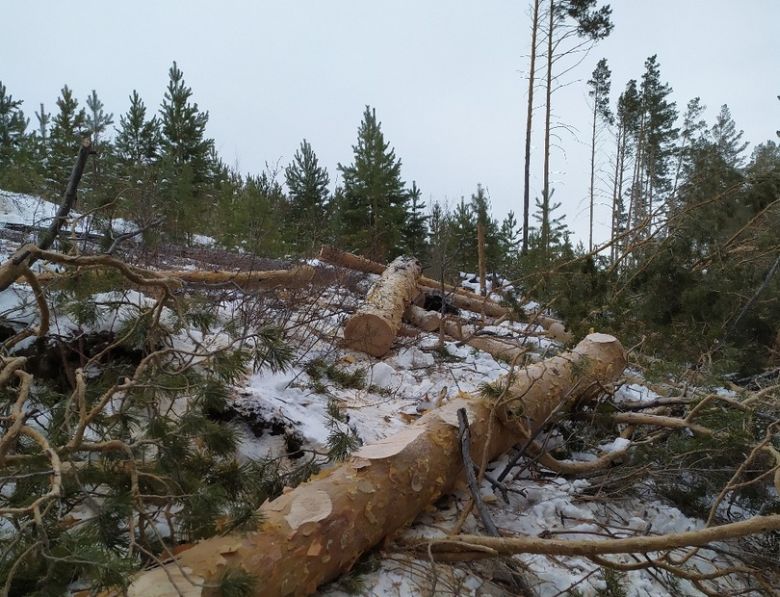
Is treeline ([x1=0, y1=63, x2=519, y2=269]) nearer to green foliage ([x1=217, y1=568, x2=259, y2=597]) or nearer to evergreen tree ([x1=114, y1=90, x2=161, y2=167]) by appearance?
evergreen tree ([x1=114, y1=90, x2=161, y2=167])

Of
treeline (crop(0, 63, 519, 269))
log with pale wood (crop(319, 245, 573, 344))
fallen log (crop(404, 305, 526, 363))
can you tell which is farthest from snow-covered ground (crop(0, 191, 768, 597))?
treeline (crop(0, 63, 519, 269))

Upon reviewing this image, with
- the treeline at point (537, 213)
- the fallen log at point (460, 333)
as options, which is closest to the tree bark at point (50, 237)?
the treeline at point (537, 213)

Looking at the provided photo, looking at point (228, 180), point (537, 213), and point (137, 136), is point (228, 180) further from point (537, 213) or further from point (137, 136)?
point (537, 213)

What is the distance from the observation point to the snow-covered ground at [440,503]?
1928 millimetres

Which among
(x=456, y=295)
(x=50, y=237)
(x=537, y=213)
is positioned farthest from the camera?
(x=537, y=213)

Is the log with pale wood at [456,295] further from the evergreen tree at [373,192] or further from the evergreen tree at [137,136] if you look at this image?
the evergreen tree at [137,136]

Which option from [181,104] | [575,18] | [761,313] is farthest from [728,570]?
[181,104]

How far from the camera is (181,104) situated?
15.9 m

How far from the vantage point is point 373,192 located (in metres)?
14.5

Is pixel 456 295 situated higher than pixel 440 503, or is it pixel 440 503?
pixel 456 295

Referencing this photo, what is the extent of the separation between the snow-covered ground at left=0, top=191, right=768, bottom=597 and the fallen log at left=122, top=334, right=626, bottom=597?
16 centimetres

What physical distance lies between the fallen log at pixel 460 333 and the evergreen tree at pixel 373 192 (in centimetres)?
801

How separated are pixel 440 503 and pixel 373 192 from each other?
1268 cm

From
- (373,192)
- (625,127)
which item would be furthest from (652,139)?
(373,192)
